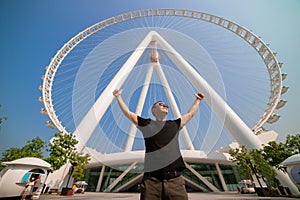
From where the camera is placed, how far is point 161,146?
2199 millimetres

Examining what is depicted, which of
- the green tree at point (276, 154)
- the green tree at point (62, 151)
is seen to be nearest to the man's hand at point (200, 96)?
the green tree at point (276, 154)

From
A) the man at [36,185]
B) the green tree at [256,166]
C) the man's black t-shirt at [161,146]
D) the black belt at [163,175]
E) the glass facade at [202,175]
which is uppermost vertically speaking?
the glass facade at [202,175]

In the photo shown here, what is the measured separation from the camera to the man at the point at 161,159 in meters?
2.00

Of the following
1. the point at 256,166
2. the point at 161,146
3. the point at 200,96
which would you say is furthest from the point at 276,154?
the point at 161,146

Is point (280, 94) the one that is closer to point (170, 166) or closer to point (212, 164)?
point (212, 164)

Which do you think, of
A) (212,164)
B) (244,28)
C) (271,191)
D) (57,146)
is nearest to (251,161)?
(271,191)

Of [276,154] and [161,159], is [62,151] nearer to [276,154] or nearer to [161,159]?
[161,159]

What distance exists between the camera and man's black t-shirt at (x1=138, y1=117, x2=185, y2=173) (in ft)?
6.92

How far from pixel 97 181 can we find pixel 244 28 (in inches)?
1601

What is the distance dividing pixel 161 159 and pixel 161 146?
0.16 m

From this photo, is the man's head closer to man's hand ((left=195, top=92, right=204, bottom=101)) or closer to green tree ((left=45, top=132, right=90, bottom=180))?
man's hand ((left=195, top=92, right=204, bottom=101))

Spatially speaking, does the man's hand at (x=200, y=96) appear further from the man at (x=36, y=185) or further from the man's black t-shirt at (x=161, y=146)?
the man at (x=36, y=185)

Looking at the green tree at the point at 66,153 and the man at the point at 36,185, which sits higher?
the green tree at the point at 66,153

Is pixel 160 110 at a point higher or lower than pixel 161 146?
higher
